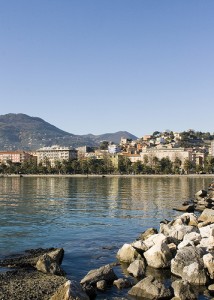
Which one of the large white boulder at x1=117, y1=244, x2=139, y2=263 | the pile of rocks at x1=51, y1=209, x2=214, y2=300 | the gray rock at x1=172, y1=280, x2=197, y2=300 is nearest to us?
the gray rock at x1=172, y1=280, x2=197, y2=300

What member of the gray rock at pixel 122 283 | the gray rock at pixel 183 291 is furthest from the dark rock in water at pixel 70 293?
the gray rock at pixel 183 291

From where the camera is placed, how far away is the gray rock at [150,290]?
1739cm

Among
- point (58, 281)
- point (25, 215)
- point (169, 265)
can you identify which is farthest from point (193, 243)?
point (25, 215)

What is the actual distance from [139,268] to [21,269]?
6.10 metres

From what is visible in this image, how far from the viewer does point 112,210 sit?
1971 inches

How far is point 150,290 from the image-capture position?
1764 centimetres

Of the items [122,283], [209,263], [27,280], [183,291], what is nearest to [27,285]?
[27,280]

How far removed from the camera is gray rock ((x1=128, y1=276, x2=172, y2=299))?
685 inches

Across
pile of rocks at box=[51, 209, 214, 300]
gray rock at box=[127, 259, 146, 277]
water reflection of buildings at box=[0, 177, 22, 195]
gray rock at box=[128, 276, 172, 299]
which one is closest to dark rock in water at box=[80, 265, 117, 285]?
pile of rocks at box=[51, 209, 214, 300]

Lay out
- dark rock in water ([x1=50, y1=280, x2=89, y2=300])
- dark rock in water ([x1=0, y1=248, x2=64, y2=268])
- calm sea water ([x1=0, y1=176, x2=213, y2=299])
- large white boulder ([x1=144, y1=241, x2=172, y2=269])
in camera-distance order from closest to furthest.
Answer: dark rock in water ([x1=50, y1=280, x2=89, y2=300]) → large white boulder ([x1=144, y1=241, x2=172, y2=269]) → dark rock in water ([x1=0, y1=248, x2=64, y2=268]) → calm sea water ([x1=0, y1=176, x2=213, y2=299])

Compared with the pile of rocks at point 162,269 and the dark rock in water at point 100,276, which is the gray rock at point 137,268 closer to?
the pile of rocks at point 162,269

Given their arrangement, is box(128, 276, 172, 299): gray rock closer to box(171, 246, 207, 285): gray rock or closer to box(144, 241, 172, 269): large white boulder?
box(171, 246, 207, 285): gray rock

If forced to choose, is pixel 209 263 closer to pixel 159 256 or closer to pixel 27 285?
pixel 159 256

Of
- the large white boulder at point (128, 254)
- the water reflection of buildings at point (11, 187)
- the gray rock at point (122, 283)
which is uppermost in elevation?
the large white boulder at point (128, 254)
